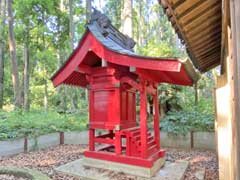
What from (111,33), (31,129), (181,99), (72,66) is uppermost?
(111,33)

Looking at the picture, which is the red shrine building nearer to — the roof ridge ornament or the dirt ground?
the roof ridge ornament

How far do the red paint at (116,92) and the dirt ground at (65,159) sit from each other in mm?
776

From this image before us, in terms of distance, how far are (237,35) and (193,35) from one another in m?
1.78

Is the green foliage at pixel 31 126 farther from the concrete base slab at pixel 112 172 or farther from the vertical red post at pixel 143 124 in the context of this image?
the vertical red post at pixel 143 124

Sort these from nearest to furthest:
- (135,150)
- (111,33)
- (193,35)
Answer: (193,35), (135,150), (111,33)

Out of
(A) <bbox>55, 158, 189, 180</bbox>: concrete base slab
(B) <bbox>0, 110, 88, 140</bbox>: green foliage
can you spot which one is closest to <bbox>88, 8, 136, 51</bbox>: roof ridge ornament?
(A) <bbox>55, 158, 189, 180</bbox>: concrete base slab

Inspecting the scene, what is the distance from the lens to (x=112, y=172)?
15.6 ft

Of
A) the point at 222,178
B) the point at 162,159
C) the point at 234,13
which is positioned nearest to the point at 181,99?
the point at 162,159

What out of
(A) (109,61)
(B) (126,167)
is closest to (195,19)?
(A) (109,61)

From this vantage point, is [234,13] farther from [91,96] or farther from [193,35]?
[91,96]

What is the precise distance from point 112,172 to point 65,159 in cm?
161

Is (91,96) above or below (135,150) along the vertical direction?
above

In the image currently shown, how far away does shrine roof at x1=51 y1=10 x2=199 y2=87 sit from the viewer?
4016mm

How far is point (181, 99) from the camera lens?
30.9 ft
